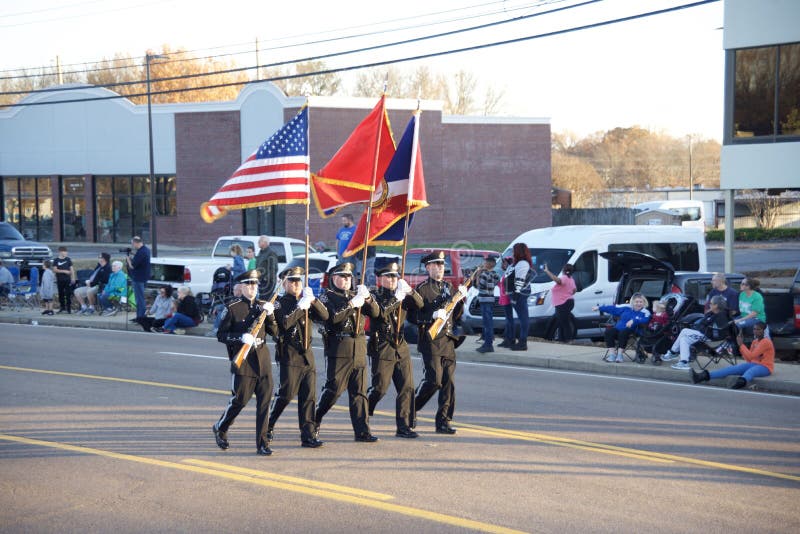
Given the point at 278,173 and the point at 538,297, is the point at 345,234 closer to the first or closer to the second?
the point at 538,297

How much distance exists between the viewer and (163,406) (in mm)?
11516

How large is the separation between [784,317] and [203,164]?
3613cm

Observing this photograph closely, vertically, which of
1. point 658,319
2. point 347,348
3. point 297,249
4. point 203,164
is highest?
point 203,164

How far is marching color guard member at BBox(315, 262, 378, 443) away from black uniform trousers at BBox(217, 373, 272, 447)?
26.4 inches

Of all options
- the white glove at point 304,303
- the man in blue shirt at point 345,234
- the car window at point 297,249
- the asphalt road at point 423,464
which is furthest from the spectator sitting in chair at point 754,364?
the car window at point 297,249

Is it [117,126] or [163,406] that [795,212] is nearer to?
[117,126]

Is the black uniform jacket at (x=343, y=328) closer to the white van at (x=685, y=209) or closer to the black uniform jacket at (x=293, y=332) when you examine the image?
the black uniform jacket at (x=293, y=332)

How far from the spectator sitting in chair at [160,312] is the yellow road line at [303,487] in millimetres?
11175

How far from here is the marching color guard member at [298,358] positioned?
9133mm

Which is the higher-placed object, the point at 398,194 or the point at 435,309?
the point at 398,194

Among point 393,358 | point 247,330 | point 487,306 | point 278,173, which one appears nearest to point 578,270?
point 487,306

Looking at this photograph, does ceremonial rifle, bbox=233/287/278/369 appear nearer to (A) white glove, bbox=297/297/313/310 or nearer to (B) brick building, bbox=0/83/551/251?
(A) white glove, bbox=297/297/313/310

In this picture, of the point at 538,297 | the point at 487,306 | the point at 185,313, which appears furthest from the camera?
the point at 185,313

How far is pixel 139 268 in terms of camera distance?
21.0 m
